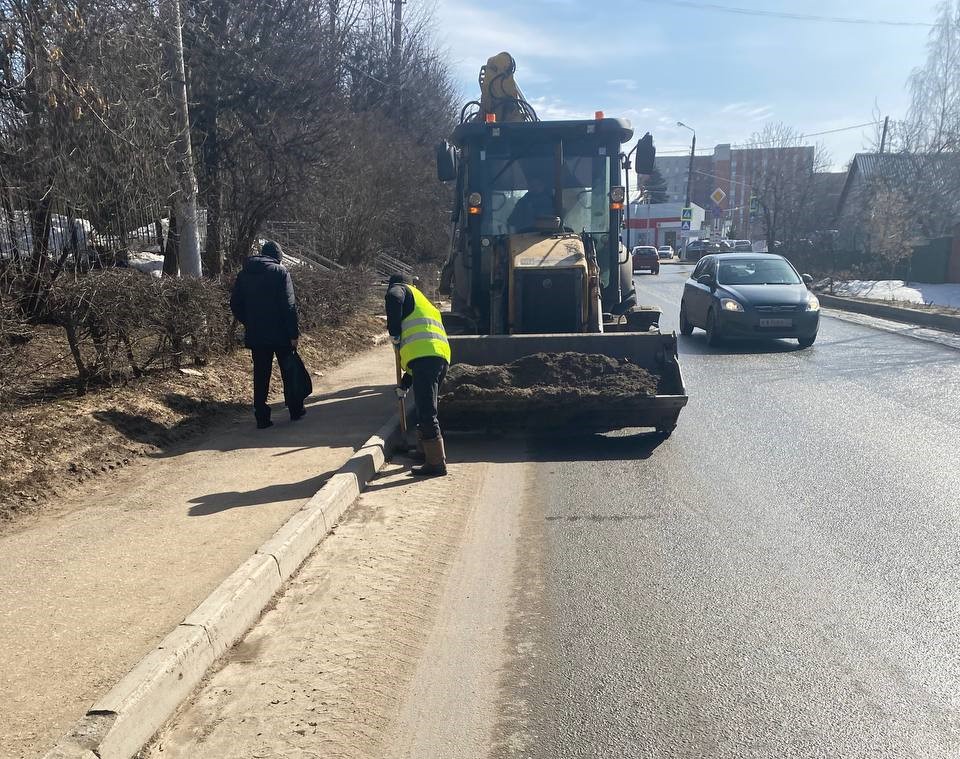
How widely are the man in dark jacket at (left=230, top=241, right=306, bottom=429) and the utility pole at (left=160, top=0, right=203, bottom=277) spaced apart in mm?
2138

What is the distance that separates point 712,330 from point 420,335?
31.0 feet

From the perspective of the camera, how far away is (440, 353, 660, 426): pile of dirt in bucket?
753 cm

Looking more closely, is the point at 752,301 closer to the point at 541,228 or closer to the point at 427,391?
the point at 541,228

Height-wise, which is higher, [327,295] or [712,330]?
[327,295]

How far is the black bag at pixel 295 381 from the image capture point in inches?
337

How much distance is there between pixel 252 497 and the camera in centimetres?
609

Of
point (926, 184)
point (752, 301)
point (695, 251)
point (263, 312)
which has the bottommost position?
point (752, 301)

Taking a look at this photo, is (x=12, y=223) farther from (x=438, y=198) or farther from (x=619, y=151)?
(x=438, y=198)

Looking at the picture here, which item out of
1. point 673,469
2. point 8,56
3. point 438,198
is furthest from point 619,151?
point 438,198

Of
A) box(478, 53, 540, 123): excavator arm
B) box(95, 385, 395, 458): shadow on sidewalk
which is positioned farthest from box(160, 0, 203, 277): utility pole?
box(478, 53, 540, 123): excavator arm

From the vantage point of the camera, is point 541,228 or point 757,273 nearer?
point 541,228

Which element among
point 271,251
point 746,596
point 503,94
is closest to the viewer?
point 746,596

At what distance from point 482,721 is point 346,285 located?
1184 centimetres

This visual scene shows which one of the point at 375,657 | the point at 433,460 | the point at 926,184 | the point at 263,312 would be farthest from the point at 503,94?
the point at 926,184
